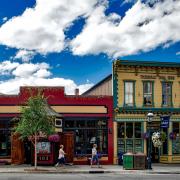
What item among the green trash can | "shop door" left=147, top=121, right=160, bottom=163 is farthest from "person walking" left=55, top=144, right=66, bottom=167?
"shop door" left=147, top=121, right=160, bottom=163

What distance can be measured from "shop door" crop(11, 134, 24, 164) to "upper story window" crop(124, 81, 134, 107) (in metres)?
9.03

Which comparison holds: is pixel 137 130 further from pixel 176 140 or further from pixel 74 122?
pixel 74 122

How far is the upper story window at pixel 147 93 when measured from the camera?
3562 centimetres

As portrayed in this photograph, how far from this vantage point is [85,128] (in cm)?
3406

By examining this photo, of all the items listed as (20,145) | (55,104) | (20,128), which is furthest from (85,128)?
(20,128)

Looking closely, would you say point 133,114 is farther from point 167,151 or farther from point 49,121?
point 49,121

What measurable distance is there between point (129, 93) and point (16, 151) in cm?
997

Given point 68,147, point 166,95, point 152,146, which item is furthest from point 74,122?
point 166,95

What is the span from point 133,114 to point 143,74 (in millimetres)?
3361

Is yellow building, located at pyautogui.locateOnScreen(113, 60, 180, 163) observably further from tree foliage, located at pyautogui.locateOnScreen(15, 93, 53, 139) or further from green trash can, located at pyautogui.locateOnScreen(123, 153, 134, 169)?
tree foliage, located at pyautogui.locateOnScreen(15, 93, 53, 139)

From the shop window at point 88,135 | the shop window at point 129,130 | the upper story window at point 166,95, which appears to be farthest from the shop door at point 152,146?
the shop window at point 88,135

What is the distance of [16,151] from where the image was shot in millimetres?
32250

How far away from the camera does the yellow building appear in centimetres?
3497

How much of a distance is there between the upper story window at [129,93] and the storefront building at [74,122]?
1.38 metres
